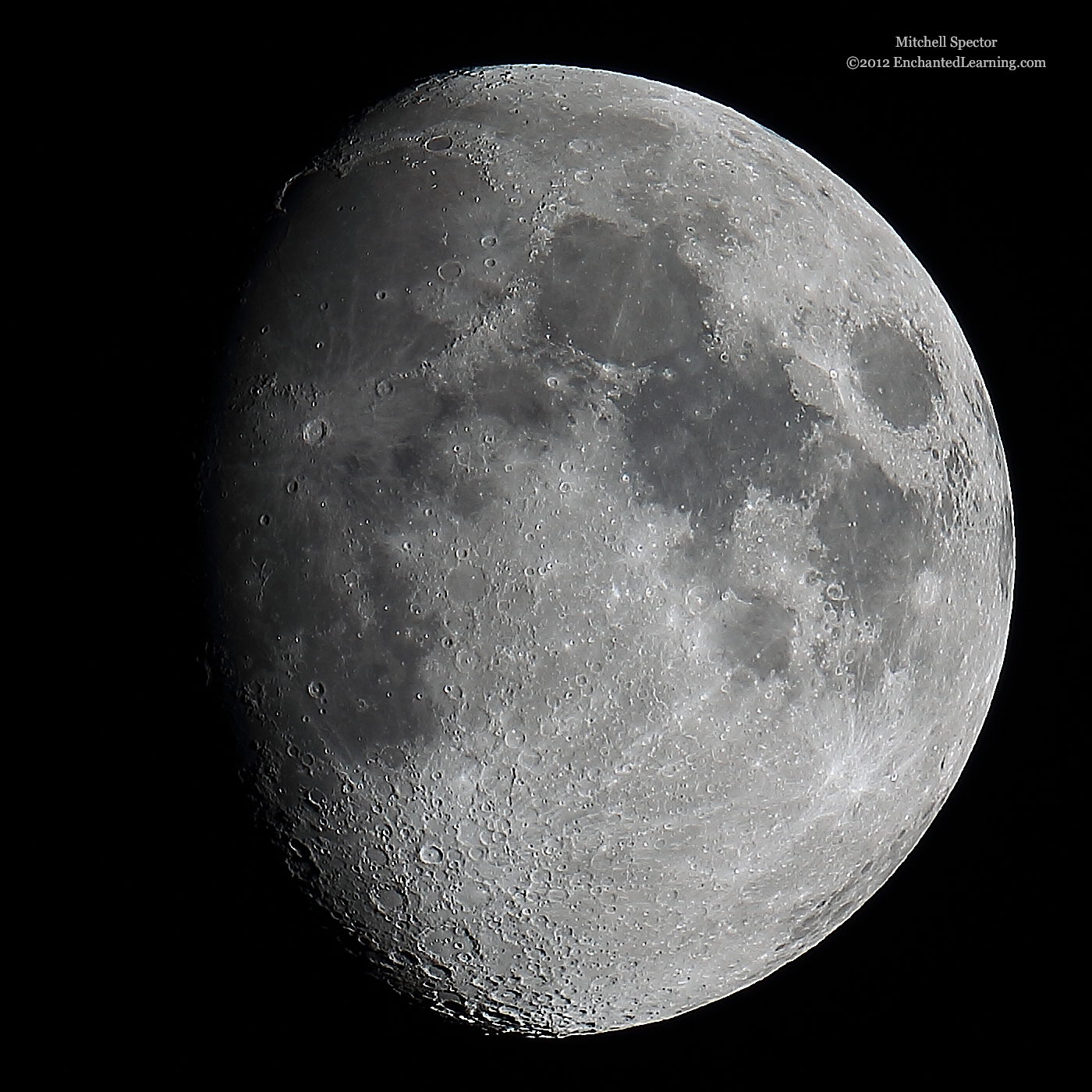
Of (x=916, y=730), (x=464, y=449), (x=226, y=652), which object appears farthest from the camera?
(x=916, y=730)

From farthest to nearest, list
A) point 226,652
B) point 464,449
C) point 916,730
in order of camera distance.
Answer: point 916,730 < point 226,652 < point 464,449

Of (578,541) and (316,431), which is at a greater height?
(316,431)

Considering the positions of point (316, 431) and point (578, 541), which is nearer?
point (578, 541)

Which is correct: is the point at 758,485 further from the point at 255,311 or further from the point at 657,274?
the point at 255,311

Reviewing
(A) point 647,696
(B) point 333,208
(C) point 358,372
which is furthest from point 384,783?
(B) point 333,208

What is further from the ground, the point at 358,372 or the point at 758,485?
the point at 358,372

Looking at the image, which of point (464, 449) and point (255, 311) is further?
point (255, 311)

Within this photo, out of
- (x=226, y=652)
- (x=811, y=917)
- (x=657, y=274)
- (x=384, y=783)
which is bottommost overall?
(x=811, y=917)
